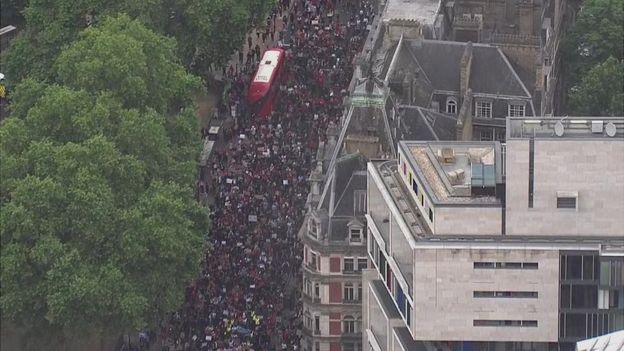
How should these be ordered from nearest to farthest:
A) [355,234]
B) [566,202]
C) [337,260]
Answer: [566,202] < [355,234] < [337,260]

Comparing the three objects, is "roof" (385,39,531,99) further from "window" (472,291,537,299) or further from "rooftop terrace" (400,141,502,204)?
"window" (472,291,537,299)

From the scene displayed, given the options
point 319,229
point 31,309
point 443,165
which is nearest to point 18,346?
point 31,309

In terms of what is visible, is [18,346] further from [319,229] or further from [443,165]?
[443,165]

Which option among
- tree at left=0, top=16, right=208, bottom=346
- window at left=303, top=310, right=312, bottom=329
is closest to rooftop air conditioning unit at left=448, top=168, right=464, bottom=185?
tree at left=0, top=16, right=208, bottom=346

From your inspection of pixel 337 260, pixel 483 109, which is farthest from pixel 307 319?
pixel 483 109

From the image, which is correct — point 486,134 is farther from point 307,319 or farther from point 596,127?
point 596,127

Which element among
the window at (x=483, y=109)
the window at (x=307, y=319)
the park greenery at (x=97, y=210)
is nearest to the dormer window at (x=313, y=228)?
the window at (x=307, y=319)

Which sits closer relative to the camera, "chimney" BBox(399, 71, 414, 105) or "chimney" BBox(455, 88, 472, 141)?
"chimney" BBox(455, 88, 472, 141)
